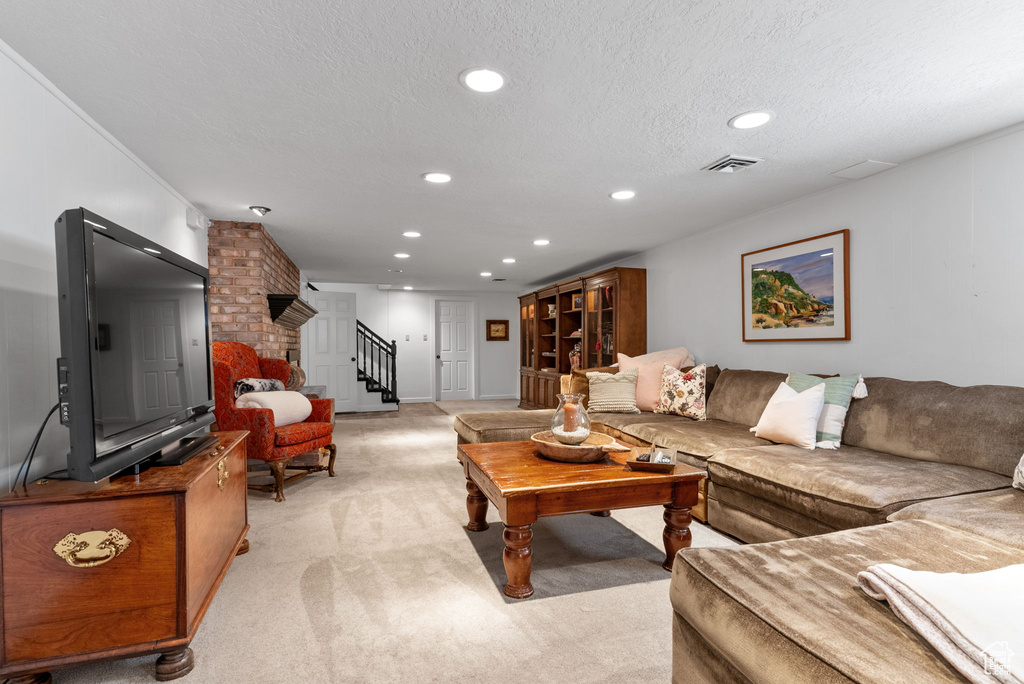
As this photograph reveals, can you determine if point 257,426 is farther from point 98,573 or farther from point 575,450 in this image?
point 575,450

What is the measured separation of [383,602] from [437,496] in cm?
141

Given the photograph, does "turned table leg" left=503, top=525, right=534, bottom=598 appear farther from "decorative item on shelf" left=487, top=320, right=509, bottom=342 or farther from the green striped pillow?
"decorative item on shelf" left=487, top=320, right=509, bottom=342

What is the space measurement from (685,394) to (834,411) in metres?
1.25

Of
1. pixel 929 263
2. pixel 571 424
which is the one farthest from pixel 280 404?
pixel 929 263

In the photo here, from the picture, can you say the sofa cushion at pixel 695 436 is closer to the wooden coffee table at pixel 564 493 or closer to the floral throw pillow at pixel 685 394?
the floral throw pillow at pixel 685 394

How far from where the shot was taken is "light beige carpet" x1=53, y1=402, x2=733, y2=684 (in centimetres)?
162

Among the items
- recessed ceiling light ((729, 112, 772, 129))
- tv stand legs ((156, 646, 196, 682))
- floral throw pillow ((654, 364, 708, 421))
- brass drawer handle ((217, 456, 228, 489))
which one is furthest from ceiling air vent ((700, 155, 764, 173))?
tv stand legs ((156, 646, 196, 682))

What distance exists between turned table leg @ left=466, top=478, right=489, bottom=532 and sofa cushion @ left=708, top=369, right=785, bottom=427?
6.62 feet

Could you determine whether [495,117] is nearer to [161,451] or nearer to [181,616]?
[161,451]

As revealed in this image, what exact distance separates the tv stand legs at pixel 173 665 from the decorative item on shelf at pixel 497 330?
8.29m

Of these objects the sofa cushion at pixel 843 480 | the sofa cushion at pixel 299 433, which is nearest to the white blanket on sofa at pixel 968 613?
the sofa cushion at pixel 843 480

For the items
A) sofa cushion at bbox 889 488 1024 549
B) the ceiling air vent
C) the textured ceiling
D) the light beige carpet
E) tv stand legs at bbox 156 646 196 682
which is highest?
the textured ceiling

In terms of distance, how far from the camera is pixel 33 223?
190cm

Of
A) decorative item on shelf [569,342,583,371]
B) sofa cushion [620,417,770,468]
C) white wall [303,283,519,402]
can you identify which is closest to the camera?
sofa cushion [620,417,770,468]
